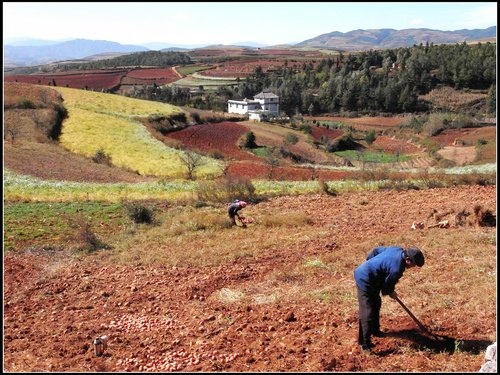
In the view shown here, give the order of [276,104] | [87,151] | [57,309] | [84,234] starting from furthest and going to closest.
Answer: [276,104] < [87,151] < [84,234] < [57,309]

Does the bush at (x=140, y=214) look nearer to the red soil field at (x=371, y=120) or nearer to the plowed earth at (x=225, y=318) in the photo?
the plowed earth at (x=225, y=318)

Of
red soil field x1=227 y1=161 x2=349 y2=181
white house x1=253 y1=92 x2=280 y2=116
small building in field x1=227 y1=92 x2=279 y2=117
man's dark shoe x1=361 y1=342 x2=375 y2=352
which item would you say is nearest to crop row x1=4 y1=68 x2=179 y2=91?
small building in field x1=227 y1=92 x2=279 y2=117

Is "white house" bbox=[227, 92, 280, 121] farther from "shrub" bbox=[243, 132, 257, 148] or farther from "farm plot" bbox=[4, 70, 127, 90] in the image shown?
"farm plot" bbox=[4, 70, 127, 90]

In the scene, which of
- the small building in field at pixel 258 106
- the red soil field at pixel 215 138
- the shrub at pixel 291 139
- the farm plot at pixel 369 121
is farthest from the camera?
the small building in field at pixel 258 106

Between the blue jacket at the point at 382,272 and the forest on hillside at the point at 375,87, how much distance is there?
79.3 m

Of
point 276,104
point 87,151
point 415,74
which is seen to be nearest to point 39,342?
point 87,151

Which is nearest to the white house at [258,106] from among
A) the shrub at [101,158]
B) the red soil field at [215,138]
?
the red soil field at [215,138]

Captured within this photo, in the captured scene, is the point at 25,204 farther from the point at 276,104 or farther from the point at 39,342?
the point at 276,104

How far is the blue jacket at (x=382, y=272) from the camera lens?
6.61 metres

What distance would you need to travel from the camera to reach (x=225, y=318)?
27.6ft

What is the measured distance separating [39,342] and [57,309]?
158cm

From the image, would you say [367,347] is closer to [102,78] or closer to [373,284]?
[373,284]

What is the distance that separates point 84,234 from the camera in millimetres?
13734

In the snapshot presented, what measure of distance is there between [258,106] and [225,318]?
7973 cm
